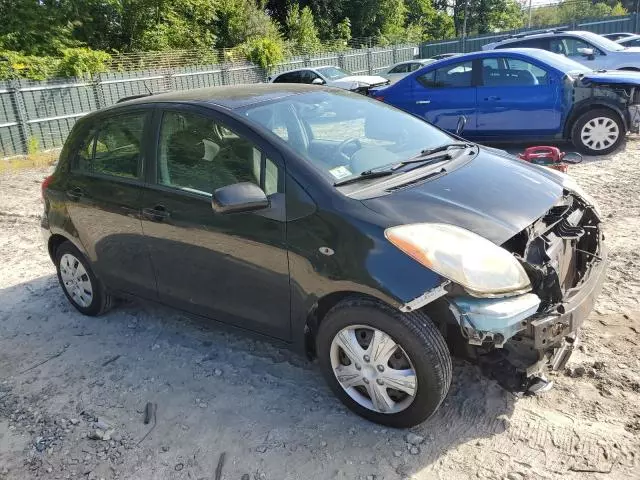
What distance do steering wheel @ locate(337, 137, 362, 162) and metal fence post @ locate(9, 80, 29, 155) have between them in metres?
11.7

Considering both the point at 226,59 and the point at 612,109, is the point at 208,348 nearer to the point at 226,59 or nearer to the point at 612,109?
the point at 612,109

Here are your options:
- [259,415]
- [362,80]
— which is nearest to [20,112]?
[362,80]

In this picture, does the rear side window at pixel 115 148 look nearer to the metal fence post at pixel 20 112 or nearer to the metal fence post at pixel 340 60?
the metal fence post at pixel 20 112

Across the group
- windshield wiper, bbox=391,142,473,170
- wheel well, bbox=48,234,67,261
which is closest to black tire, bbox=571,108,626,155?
windshield wiper, bbox=391,142,473,170

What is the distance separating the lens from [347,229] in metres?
2.82

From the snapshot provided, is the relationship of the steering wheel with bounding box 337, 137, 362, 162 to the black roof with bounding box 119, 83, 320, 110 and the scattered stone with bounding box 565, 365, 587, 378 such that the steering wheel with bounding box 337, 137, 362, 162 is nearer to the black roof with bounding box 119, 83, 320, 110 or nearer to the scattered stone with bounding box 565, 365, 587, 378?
the black roof with bounding box 119, 83, 320, 110

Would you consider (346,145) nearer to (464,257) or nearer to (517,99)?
(464,257)

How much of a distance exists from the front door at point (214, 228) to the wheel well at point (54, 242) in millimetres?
1312

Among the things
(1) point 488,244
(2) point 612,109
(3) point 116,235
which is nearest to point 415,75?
(2) point 612,109

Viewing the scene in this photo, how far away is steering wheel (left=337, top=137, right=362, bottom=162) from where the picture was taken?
132 inches

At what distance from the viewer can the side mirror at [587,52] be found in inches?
474

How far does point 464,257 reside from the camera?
103 inches

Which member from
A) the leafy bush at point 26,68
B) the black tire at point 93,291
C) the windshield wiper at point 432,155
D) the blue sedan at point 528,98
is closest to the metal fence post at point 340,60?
the leafy bush at point 26,68

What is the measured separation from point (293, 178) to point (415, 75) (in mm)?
7135
